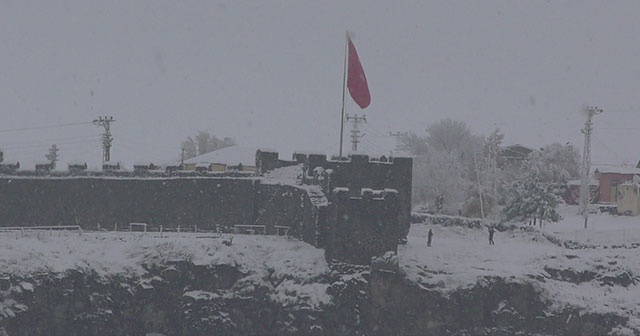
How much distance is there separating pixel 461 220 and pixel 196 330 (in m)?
19.1

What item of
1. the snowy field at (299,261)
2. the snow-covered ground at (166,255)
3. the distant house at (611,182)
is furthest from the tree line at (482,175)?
the snow-covered ground at (166,255)

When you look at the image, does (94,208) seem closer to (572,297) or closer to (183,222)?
(183,222)

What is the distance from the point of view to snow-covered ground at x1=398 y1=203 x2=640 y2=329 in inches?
1174

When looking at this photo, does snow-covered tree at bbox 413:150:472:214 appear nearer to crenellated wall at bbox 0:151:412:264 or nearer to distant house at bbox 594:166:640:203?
distant house at bbox 594:166:640:203

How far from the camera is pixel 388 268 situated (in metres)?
29.5

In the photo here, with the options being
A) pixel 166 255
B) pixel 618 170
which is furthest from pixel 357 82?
pixel 618 170

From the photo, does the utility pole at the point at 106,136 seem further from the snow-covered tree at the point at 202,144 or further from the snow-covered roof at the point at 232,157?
the snow-covered tree at the point at 202,144

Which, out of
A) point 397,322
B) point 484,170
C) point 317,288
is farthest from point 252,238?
point 484,170

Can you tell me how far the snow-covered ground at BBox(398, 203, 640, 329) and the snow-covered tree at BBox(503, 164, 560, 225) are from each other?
34.9 ft

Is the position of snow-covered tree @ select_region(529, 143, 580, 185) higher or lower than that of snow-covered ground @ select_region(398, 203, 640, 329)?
→ higher

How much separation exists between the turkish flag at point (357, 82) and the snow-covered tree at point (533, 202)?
65.9 ft

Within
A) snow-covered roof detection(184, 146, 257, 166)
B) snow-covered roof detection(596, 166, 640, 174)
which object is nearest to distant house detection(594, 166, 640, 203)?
snow-covered roof detection(596, 166, 640, 174)

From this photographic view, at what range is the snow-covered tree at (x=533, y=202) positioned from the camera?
4975 centimetres

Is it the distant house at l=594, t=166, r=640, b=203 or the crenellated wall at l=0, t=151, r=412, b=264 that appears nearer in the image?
the crenellated wall at l=0, t=151, r=412, b=264
